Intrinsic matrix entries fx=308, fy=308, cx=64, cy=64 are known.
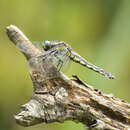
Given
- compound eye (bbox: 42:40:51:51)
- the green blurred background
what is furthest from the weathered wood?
the green blurred background

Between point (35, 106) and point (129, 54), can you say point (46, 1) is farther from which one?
point (35, 106)

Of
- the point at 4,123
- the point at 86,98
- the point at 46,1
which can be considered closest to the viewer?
the point at 86,98

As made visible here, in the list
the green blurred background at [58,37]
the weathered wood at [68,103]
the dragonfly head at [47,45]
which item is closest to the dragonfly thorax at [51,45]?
the dragonfly head at [47,45]

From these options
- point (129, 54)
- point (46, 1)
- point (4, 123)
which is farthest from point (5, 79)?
point (129, 54)

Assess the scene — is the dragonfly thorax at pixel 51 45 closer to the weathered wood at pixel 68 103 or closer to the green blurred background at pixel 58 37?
the weathered wood at pixel 68 103

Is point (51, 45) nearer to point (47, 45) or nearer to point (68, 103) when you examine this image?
point (47, 45)

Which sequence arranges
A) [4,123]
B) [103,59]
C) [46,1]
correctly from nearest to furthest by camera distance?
1. [103,59]
2. [4,123]
3. [46,1]
